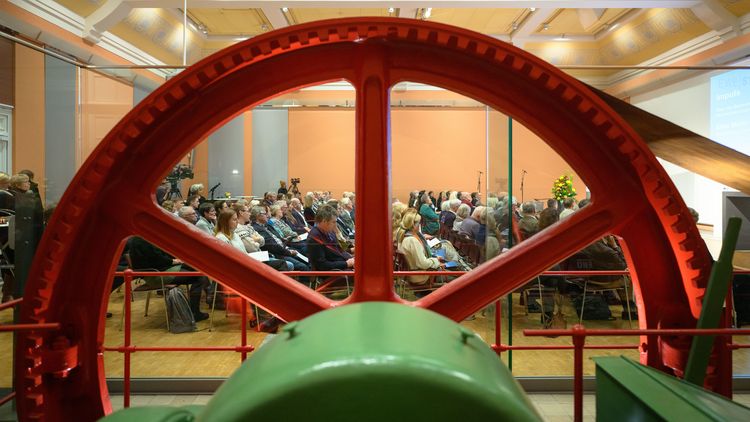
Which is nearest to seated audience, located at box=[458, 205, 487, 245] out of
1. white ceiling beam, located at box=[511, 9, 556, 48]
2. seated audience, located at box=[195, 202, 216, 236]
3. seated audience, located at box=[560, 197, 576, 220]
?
seated audience, located at box=[560, 197, 576, 220]

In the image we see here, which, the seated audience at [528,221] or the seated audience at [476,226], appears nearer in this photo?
the seated audience at [528,221]

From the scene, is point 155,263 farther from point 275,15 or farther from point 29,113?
point 275,15

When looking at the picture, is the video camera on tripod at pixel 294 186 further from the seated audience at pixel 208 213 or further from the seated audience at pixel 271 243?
the seated audience at pixel 208 213

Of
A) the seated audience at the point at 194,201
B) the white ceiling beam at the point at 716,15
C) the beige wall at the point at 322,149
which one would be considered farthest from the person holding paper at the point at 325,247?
the white ceiling beam at the point at 716,15

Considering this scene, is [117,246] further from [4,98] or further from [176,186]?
[176,186]

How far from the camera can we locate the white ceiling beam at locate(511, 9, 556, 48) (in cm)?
993

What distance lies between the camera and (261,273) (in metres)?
1.92

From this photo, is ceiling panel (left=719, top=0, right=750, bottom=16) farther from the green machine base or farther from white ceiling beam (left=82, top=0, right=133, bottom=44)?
the green machine base

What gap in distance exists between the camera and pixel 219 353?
4.64 metres

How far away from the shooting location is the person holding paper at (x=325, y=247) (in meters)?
5.10

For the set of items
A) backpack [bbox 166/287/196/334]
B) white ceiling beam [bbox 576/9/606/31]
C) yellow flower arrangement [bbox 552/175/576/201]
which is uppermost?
white ceiling beam [bbox 576/9/606/31]

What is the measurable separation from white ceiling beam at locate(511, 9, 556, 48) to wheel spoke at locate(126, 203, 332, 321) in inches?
360

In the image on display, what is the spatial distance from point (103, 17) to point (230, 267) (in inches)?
298

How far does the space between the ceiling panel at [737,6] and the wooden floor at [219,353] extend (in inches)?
200
